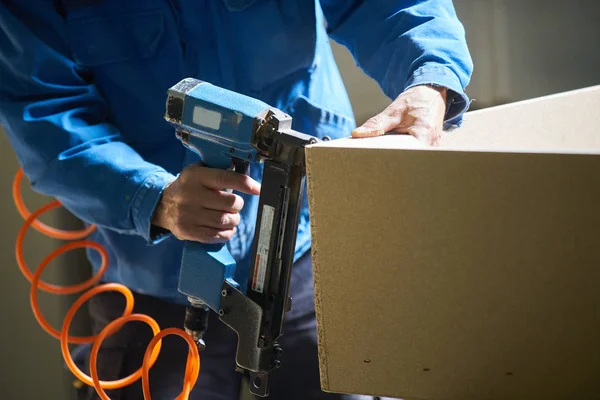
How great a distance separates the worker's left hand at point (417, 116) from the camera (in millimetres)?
830

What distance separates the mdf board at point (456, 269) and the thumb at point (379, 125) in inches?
1.5

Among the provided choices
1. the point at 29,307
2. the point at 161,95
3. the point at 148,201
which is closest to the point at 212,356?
the point at 148,201

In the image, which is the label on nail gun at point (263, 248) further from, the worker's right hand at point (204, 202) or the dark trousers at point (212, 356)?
the dark trousers at point (212, 356)

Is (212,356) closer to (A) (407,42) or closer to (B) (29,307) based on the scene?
(A) (407,42)

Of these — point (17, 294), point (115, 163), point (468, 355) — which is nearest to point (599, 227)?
point (468, 355)

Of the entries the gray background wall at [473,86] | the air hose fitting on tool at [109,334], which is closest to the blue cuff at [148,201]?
the air hose fitting on tool at [109,334]

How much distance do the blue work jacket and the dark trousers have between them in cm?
5

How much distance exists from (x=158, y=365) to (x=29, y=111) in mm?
407

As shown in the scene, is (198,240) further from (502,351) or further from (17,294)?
(17,294)

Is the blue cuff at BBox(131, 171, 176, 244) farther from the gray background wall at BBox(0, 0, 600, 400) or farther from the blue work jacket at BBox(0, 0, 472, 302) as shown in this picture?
the gray background wall at BBox(0, 0, 600, 400)

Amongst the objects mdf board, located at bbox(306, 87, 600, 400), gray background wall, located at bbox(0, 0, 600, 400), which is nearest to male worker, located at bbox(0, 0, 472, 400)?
mdf board, located at bbox(306, 87, 600, 400)

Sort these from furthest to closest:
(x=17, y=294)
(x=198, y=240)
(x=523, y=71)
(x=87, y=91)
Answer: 1. (x=17, y=294)
2. (x=523, y=71)
3. (x=87, y=91)
4. (x=198, y=240)

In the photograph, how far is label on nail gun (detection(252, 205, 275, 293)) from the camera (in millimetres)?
839

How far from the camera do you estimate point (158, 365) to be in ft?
3.62
